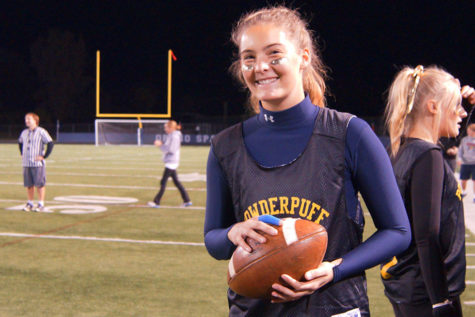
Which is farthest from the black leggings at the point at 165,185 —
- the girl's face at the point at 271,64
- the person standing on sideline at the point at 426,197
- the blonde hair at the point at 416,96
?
the girl's face at the point at 271,64

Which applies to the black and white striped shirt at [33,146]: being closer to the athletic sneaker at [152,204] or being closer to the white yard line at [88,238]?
the athletic sneaker at [152,204]

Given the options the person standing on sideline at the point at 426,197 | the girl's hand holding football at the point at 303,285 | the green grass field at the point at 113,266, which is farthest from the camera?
the green grass field at the point at 113,266

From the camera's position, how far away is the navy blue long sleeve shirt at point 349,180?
171 cm

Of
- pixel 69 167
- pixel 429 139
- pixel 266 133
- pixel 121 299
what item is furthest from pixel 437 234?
pixel 69 167

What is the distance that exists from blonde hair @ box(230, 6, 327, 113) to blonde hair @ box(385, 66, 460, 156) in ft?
1.52

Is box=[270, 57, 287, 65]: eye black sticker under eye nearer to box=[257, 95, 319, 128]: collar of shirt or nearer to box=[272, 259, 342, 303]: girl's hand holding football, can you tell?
box=[257, 95, 319, 128]: collar of shirt

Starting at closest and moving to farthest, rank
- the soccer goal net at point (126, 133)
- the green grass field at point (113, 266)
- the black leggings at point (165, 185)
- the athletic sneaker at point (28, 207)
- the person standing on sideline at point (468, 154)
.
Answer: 1. the green grass field at point (113, 266)
2. the athletic sneaker at point (28, 207)
3. the black leggings at point (165, 185)
4. the person standing on sideline at point (468, 154)
5. the soccer goal net at point (126, 133)

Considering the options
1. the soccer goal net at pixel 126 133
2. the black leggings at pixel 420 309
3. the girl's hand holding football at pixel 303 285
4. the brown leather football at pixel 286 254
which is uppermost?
the brown leather football at pixel 286 254

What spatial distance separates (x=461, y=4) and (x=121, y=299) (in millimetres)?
45010

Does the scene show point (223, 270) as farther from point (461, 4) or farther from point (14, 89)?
point (14, 89)

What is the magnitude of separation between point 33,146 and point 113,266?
4.38 metres

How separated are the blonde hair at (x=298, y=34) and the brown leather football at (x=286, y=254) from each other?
0.57 meters

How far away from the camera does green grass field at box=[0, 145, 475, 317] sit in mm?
4426

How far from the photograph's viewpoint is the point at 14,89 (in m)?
63.6
